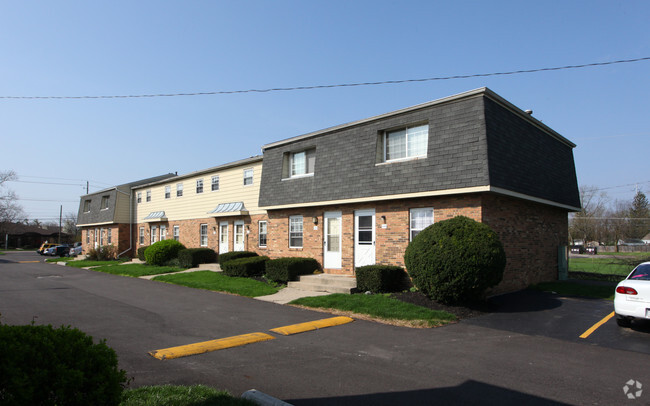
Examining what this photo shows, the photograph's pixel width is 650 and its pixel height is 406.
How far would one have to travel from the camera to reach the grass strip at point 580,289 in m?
12.6

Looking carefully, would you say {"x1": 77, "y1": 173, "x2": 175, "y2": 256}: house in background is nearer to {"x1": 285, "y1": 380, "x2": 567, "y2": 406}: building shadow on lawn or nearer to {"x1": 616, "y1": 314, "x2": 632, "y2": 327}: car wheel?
{"x1": 616, "y1": 314, "x2": 632, "y2": 327}: car wheel

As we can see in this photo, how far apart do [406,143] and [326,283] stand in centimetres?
544

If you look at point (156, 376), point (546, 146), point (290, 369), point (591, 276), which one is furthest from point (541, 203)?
point (156, 376)

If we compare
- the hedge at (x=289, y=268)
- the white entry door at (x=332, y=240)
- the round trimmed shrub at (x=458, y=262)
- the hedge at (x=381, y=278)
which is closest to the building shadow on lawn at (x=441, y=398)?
the round trimmed shrub at (x=458, y=262)

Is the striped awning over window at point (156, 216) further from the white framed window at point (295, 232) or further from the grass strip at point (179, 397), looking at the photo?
the grass strip at point (179, 397)

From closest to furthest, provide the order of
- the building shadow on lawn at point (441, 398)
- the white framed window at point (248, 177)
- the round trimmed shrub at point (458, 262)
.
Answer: the building shadow on lawn at point (441, 398), the round trimmed shrub at point (458, 262), the white framed window at point (248, 177)

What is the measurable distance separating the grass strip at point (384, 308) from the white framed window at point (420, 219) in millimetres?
2417

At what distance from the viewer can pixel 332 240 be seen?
52.1 feet

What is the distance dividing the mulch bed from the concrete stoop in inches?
79.9

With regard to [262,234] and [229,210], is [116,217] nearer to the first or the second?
[229,210]

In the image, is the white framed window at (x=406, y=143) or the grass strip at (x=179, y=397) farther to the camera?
the white framed window at (x=406, y=143)

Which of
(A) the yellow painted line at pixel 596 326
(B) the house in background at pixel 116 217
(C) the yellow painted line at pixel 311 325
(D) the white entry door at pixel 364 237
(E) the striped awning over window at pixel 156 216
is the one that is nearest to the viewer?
(A) the yellow painted line at pixel 596 326

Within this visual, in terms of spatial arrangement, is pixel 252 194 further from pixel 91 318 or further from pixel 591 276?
pixel 591 276

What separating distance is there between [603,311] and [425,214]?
5.22 metres
